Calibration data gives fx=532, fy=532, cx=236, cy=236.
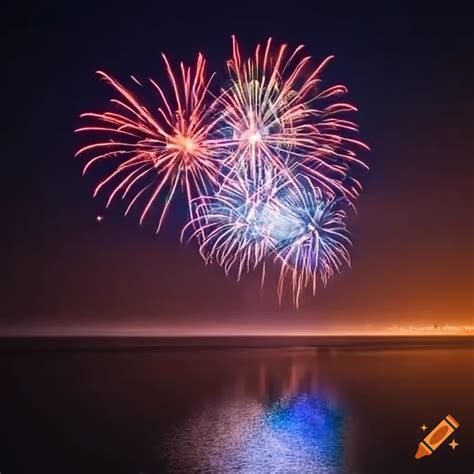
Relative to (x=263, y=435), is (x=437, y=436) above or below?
above

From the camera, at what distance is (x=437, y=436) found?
35.2 feet

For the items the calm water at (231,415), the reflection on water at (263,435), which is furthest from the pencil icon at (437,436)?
the reflection on water at (263,435)

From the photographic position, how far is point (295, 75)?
1727cm

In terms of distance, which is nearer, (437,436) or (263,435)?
(263,435)

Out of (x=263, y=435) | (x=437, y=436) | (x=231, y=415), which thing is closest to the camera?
(x=263, y=435)

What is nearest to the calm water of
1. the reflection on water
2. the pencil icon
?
the reflection on water

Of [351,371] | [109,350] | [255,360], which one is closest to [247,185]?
[351,371]

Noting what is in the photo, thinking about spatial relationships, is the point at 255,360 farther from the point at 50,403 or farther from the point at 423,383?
the point at 50,403

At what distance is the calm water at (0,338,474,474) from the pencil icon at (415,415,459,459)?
5.5 inches

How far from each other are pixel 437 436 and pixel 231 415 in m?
4.44

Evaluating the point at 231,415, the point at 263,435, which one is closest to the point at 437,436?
the point at 263,435

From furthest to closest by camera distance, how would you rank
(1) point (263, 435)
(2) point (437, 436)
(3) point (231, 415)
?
(3) point (231, 415) < (2) point (437, 436) < (1) point (263, 435)

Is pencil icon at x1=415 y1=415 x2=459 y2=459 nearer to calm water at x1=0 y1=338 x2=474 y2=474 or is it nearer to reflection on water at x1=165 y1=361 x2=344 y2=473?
calm water at x1=0 y1=338 x2=474 y2=474

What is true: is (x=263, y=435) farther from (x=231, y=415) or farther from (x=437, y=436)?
(x=437, y=436)
